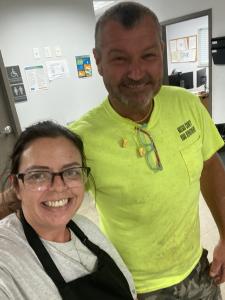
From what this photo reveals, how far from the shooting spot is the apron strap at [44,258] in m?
0.73

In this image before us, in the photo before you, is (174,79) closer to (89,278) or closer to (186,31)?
(186,31)

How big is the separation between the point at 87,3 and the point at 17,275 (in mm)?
3952

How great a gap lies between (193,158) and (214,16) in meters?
3.88

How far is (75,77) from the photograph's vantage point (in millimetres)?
3854

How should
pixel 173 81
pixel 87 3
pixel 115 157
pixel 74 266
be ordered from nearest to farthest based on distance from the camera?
pixel 74 266
pixel 115 157
pixel 87 3
pixel 173 81

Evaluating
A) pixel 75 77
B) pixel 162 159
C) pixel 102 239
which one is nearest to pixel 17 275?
pixel 102 239

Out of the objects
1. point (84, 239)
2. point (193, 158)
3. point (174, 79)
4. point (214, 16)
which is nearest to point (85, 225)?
point (84, 239)

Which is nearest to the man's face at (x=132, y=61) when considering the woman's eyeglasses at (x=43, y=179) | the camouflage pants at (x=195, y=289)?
the woman's eyeglasses at (x=43, y=179)

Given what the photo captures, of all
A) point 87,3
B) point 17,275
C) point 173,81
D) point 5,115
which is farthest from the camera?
point 173,81

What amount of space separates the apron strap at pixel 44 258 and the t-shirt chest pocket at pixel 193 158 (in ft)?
1.79

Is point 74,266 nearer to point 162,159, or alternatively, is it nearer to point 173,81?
point 162,159

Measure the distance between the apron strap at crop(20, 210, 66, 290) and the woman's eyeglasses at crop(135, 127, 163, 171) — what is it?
0.42m

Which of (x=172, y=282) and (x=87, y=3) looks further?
(x=87, y=3)

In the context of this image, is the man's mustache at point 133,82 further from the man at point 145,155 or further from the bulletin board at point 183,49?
the bulletin board at point 183,49
